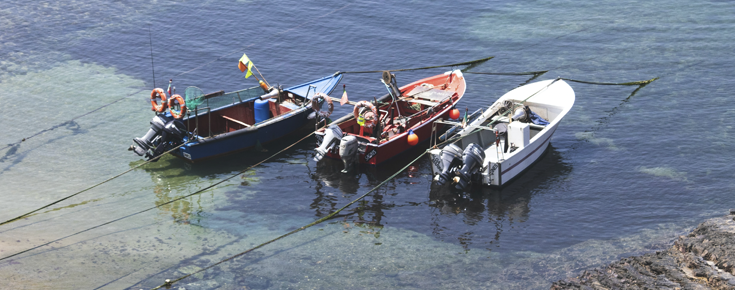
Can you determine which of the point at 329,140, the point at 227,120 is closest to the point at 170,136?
the point at 227,120

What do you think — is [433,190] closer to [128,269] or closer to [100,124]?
[128,269]

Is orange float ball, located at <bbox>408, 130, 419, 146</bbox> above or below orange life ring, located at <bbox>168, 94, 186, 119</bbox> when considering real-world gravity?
below

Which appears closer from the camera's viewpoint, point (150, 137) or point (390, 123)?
point (150, 137)

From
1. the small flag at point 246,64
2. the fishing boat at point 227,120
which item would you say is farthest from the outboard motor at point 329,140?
the small flag at point 246,64

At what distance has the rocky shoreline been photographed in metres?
14.2

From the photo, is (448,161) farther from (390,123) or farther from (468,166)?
(390,123)

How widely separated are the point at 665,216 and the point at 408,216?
776cm

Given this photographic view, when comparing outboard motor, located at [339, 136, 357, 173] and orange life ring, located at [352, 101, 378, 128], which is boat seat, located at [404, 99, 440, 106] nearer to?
orange life ring, located at [352, 101, 378, 128]

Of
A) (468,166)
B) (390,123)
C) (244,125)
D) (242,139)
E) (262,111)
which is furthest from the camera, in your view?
(262,111)

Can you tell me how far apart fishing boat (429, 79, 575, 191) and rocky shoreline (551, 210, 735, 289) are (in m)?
5.71

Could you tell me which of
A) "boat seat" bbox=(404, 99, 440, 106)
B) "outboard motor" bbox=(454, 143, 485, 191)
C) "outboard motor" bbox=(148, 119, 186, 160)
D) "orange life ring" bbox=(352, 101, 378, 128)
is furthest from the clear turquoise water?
"boat seat" bbox=(404, 99, 440, 106)

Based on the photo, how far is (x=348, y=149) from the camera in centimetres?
2194

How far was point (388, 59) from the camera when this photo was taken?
3400 centimetres

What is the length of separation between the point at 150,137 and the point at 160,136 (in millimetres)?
373
